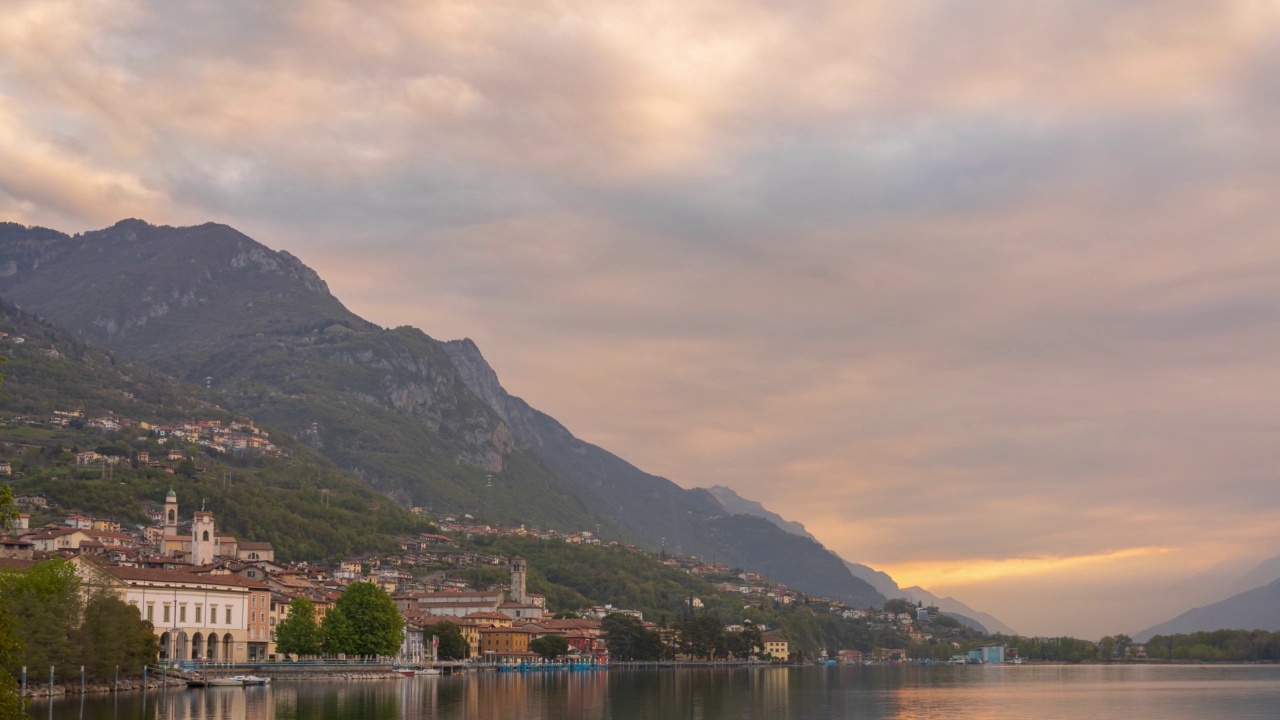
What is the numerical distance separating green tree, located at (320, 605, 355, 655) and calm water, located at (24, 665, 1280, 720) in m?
7.33

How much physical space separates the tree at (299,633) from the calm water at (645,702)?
9.50m

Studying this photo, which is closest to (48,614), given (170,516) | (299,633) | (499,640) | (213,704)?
(213,704)

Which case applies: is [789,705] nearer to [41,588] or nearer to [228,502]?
[41,588]

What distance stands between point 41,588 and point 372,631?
42.8 meters

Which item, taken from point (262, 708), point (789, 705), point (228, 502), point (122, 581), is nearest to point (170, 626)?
point (122, 581)

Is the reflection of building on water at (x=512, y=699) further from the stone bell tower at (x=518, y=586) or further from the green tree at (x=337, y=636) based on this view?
the stone bell tower at (x=518, y=586)

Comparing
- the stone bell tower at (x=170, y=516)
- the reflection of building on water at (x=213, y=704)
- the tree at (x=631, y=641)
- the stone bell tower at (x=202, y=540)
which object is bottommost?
the tree at (x=631, y=641)

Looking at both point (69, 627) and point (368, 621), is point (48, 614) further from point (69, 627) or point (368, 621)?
point (368, 621)

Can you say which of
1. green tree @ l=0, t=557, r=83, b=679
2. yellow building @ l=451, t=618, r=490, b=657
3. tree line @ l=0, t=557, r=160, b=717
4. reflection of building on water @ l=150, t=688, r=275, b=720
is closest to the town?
yellow building @ l=451, t=618, r=490, b=657

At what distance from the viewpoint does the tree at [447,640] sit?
13212 centimetres

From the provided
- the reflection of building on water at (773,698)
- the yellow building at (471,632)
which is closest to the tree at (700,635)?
the yellow building at (471,632)

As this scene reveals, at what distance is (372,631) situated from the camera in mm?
105125

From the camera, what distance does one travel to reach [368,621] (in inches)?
4119

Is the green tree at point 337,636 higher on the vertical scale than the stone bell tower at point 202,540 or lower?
lower
